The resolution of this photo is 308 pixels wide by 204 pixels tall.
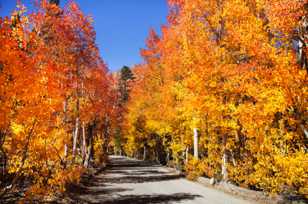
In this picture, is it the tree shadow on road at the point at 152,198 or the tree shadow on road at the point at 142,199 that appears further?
the tree shadow on road at the point at 152,198

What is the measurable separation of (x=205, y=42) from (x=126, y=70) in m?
65.1

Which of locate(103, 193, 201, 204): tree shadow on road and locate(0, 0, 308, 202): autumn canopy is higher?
locate(0, 0, 308, 202): autumn canopy

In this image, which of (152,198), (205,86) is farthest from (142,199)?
(205,86)

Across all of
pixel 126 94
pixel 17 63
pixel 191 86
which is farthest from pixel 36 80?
pixel 126 94

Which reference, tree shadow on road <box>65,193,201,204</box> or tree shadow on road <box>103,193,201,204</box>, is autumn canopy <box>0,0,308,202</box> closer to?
tree shadow on road <box>65,193,201,204</box>

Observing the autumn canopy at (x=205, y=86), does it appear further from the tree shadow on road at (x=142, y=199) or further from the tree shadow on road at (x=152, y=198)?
the tree shadow on road at (x=152, y=198)

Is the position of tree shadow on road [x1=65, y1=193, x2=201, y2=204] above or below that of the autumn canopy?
below

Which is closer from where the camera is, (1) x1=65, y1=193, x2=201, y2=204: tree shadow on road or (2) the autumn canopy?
(2) the autumn canopy

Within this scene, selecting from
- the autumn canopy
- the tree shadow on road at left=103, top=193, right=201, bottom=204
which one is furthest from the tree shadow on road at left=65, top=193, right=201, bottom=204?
the autumn canopy

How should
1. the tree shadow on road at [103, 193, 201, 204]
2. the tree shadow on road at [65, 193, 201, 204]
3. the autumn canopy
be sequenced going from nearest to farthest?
the autumn canopy → the tree shadow on road at [65, 193, 201, 204] → the tree shadow on road at [103, 193, 201, 204]

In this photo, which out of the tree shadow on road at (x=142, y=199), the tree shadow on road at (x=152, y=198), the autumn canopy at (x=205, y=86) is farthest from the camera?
the tree shadow on road at (x=152, y=198)

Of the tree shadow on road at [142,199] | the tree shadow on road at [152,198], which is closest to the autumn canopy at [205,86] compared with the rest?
the tree shadow on road at [142,199]

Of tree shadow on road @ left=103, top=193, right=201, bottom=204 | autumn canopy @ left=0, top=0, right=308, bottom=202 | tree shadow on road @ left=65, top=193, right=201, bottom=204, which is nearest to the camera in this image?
autumn canopy @ left=0, top=0, right=308, bottom=202

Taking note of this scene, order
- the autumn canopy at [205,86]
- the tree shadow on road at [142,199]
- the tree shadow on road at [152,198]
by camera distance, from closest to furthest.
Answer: the autumn canopy at [205,86]
the tree shadow on road at [142,199]
the tree shadow on road at [152,198]
